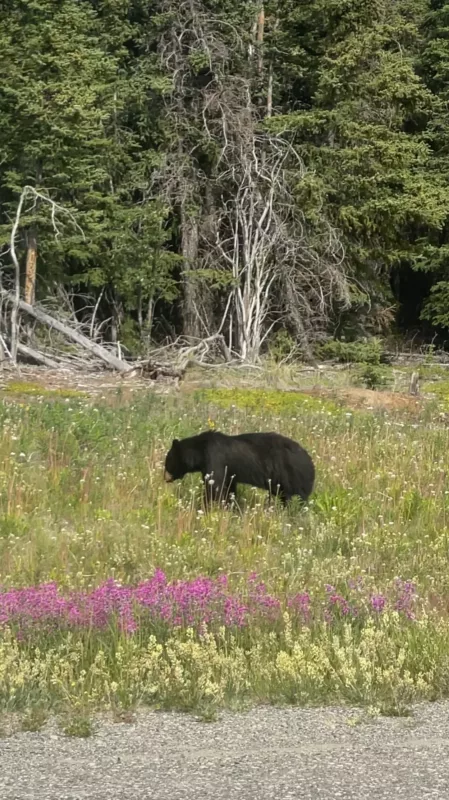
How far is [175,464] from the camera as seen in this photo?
9266 mm

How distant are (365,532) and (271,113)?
18084 mm

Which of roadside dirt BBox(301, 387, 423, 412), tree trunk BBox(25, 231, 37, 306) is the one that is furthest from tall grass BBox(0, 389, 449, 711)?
tree trunk BBox(25, 231, 37, 306)

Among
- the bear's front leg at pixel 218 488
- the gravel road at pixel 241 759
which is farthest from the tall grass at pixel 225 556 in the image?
the gravel road at pixel 241 759

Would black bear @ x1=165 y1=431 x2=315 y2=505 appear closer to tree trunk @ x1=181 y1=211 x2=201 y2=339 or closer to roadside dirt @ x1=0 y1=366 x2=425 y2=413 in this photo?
roadside dirt @ x1=0 y1=366 x2=425 y2=413

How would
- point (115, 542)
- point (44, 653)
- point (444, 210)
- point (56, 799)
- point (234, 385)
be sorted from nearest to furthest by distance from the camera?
point (56, 799)
point (44, 653)
point (115, 542)
point (234, 385)
point (444, 210)

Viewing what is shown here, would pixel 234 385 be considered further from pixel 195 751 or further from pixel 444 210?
pixel 195 751

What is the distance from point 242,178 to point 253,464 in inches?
618

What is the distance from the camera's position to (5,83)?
20.5 m

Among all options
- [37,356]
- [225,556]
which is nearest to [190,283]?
[37,356]

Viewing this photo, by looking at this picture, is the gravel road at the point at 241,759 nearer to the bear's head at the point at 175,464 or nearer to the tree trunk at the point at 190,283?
the bear's head at the point at 175,464

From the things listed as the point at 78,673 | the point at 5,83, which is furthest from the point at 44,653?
the point at 5,83

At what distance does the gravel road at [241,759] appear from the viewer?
3908 millimetres

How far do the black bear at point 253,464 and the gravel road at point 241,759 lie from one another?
4123 millimetres

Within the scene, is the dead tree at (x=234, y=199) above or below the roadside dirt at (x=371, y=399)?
above
